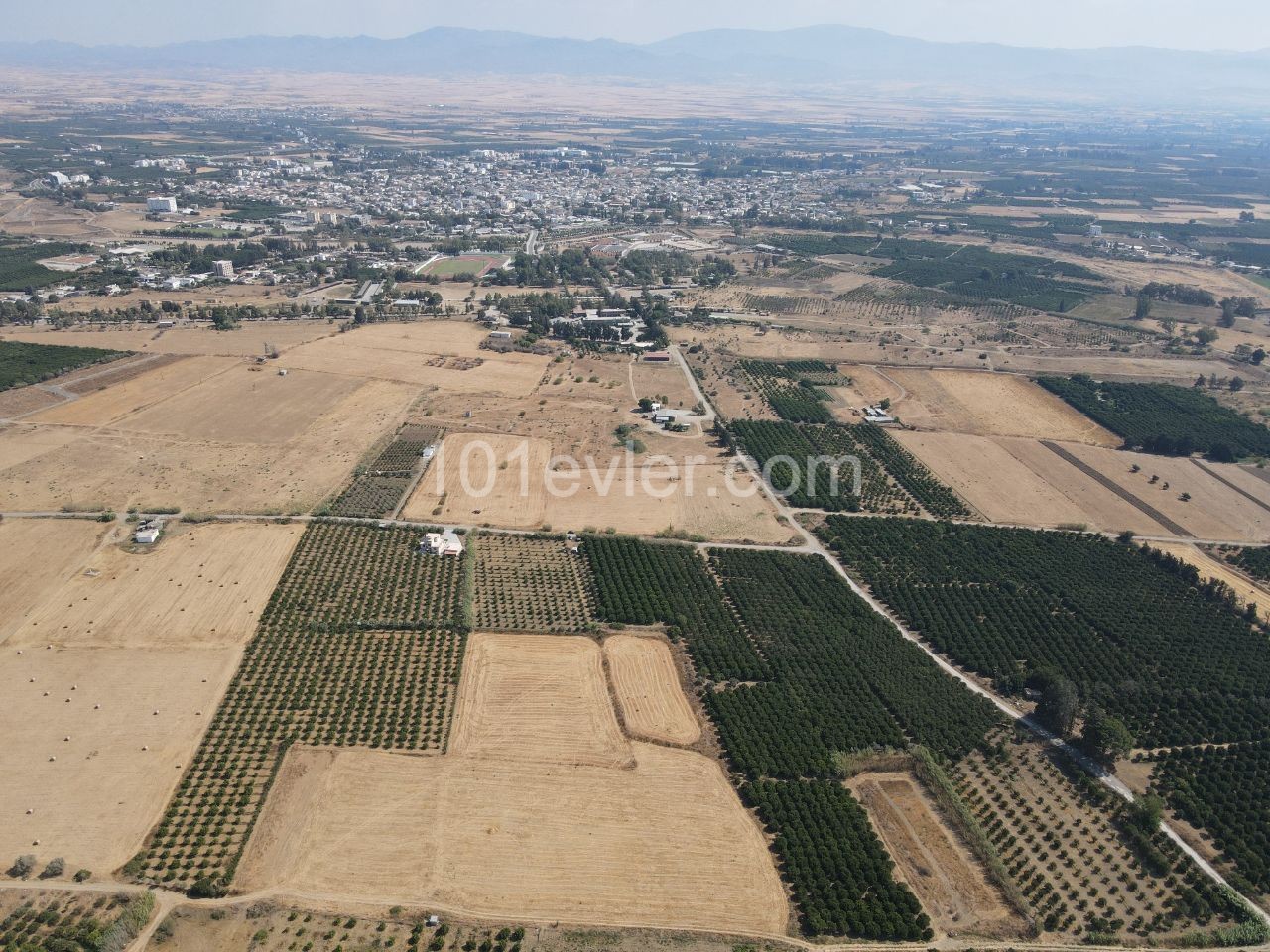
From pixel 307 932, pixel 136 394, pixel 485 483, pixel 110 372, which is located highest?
pixel 110 372

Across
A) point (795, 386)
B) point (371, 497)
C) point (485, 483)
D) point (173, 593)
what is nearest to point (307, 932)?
point (173, 593)

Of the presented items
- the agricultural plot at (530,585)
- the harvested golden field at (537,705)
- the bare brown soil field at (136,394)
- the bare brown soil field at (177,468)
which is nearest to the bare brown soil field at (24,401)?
the bare brown soil field at (136,394)

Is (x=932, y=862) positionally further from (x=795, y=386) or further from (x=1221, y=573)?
(x=795, y=386)

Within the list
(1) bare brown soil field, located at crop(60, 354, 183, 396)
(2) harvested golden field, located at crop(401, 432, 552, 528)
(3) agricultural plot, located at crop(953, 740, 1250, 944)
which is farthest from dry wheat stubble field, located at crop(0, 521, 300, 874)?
(3) agricultural plot, located at crop(953, 740, 1250, 944)

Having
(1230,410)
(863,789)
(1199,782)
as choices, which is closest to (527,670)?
(863,789)

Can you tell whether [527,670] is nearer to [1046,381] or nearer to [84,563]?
[84,563]

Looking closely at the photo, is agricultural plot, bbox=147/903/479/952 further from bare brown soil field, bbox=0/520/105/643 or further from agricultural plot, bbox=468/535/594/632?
bare brown soil field, bbox=0/520/105/643

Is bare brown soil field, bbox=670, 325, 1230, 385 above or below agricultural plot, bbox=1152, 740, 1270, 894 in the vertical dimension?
above
